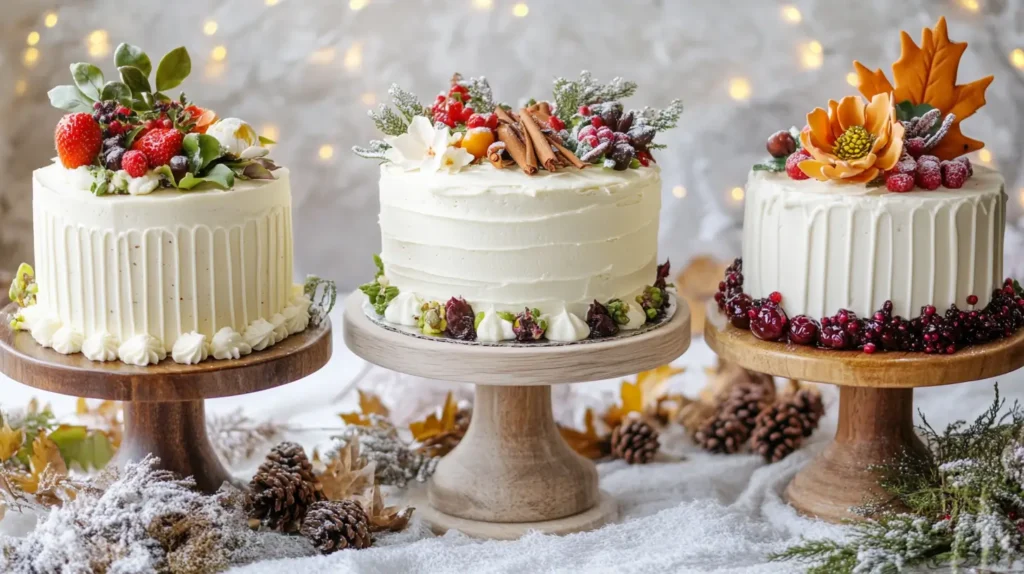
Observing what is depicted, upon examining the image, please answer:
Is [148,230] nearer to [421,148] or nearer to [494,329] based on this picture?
[421,148]

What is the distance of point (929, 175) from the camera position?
262cm

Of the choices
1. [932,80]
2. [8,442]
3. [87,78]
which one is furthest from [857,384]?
[8,442]

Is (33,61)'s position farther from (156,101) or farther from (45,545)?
(45,545)

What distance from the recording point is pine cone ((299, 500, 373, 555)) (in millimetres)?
2598

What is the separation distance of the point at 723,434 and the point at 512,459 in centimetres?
73

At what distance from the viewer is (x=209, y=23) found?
4133 mm

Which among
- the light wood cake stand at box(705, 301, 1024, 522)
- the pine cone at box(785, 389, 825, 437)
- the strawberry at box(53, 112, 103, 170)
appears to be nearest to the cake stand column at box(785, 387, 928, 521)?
the light wood cake stand at box(705, 301, 1024, 522)

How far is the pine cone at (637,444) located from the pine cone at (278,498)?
35.0 inches

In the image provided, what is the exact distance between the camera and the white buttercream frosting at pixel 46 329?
260cm

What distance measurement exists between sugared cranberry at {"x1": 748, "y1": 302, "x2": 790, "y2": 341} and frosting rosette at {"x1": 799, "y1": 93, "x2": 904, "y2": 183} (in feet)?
0.93

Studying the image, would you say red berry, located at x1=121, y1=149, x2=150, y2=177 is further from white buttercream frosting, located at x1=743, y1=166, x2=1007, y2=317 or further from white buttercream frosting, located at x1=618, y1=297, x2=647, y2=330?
white buttercream frosting, located at x1=743, y1=166, x2=1007, y2=317

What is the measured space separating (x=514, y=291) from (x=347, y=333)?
388 millimetres

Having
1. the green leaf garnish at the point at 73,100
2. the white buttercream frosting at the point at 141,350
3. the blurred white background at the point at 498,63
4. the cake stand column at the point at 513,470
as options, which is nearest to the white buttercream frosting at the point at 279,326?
the white buttercream frosting at the point at 141,350

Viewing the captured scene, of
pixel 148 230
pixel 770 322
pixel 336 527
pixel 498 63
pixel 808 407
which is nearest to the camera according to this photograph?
pixel 148 230
